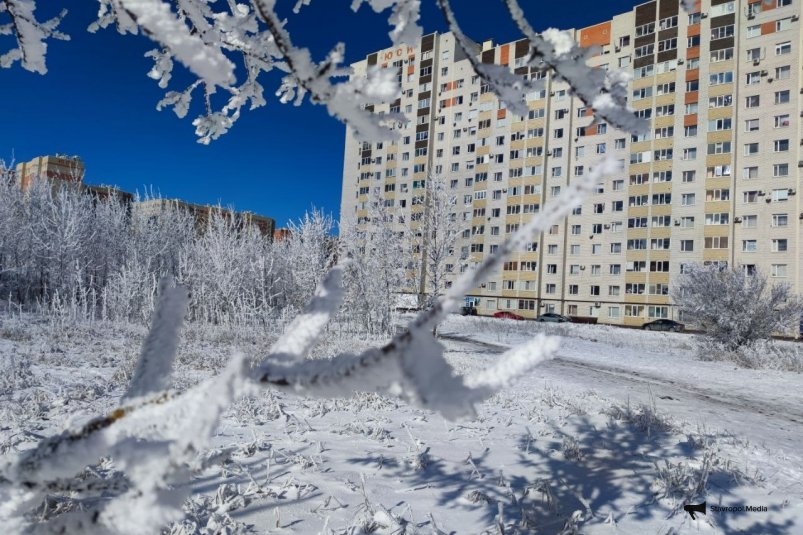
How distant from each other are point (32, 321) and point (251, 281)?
10599 millimetres

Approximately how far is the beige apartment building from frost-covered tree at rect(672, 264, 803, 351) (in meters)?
17.1

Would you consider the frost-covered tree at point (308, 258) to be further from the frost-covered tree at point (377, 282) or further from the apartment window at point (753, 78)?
the apartment window at point (753, 78)

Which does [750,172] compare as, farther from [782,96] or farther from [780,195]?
[782,96]

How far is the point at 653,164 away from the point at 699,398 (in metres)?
41.2

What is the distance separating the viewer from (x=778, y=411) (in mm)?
7512

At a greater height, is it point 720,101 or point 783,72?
point 783,72

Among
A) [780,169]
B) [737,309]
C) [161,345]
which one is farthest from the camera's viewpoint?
[780,169]

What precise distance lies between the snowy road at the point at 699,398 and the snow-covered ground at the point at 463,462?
71 millimetres

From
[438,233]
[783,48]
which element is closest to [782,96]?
[783,48]

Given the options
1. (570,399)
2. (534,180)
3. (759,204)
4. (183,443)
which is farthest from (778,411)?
(534,180)

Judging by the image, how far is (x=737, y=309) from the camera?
598 inches

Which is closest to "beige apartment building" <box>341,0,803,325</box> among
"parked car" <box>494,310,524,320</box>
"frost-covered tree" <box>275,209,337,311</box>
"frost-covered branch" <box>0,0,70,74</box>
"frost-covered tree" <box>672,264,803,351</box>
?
"parked car" <box>494,310,524,320</box>

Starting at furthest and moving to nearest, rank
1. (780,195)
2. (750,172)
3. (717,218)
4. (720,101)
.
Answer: (720,101), (717,218), (750,172), (780,195)

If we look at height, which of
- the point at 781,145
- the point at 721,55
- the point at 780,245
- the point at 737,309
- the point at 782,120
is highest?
the point at 721,55
